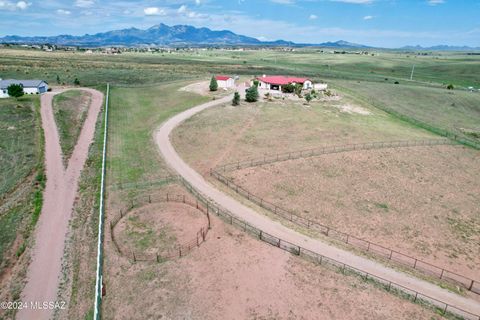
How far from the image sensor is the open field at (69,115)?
5289 cm

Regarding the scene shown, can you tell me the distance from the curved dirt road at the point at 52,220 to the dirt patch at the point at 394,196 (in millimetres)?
20890

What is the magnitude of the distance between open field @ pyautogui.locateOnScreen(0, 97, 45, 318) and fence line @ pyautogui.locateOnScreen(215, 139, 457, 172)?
23.0m

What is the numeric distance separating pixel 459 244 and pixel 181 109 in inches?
2381

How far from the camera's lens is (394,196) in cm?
3944

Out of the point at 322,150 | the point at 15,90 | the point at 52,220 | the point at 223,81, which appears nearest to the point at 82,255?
the point at 52,220

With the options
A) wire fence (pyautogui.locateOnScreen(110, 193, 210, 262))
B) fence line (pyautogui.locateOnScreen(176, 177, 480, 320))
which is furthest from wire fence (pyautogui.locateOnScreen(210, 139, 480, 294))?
wire fence (pyautogui.locateOnScreen(110, 193, 210, 262))

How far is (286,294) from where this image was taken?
23.7 metres

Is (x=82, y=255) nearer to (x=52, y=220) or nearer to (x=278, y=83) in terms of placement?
(x=52, y=220)

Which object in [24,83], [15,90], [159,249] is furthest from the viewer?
[24,83]

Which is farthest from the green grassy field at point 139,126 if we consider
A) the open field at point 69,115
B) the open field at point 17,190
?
the open field at point 17,190

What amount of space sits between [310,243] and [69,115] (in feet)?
200

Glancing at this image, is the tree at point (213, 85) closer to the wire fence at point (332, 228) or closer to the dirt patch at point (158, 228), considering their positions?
the wire fence at point (332, 228)

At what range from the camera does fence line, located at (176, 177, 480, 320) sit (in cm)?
2303

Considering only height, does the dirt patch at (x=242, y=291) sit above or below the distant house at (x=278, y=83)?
below
